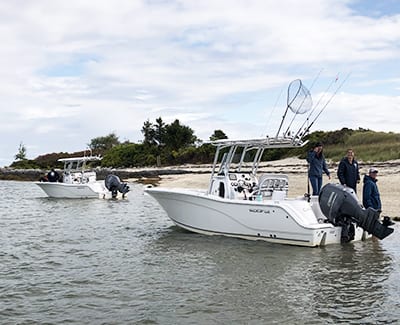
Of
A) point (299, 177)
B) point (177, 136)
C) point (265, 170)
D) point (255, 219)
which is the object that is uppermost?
point (177, 136)

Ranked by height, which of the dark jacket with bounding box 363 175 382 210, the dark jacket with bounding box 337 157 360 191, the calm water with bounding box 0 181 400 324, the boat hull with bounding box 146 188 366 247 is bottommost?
the calm water with bounding box 0 181 400 324

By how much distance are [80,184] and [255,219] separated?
17904mm

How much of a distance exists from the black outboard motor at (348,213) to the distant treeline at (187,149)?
26.8 meters

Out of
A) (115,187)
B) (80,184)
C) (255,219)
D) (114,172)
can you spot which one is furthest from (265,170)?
(255,219)

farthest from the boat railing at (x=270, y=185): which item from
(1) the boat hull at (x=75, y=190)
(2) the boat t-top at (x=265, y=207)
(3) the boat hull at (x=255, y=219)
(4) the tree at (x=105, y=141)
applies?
(4) the tree at (x=105, y=141)

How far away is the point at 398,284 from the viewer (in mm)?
9125

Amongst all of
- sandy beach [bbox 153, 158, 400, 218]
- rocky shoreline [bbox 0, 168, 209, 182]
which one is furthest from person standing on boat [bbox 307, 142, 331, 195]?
rocky shoreline [bbox 0, 168, 209, 182]

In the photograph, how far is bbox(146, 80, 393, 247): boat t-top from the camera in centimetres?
1195

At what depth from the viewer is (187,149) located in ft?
219

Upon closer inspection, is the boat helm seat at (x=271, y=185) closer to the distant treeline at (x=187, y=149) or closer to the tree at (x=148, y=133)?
the distant treeline at (x=187, y=149)

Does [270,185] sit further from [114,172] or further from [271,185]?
[114,172]

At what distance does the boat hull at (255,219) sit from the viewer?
12.3 metres

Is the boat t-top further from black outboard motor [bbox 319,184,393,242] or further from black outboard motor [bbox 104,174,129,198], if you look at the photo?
black outboard motor [bbox 104,174,129,198]

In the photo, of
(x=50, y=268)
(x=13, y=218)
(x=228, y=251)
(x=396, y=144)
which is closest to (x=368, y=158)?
(x=396, y=144)
